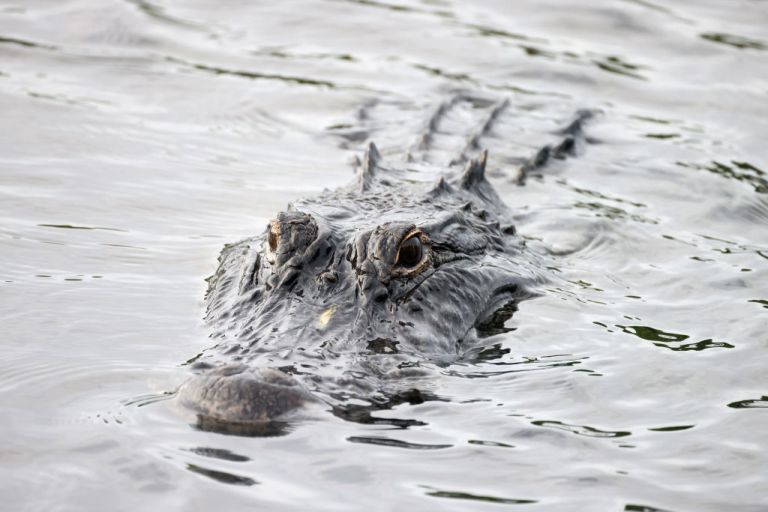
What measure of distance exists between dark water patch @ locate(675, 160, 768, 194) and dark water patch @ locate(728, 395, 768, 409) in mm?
4116

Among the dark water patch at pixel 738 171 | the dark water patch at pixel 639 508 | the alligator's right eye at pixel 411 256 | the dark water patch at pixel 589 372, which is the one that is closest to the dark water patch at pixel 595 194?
the dark water patch at pixel 738 171

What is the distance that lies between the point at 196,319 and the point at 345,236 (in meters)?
0.87

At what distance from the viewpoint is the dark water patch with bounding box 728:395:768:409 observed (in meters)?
5.13

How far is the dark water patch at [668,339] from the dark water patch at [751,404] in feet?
2.10

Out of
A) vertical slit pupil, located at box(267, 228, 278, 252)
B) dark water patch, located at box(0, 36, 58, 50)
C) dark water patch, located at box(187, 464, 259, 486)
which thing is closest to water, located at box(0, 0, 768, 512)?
dark water patch, located at box(187, 464, 259, 486)

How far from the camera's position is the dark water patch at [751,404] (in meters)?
5.13

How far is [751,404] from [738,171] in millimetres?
4578

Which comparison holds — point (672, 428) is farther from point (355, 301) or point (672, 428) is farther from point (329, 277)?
point (329, 277)

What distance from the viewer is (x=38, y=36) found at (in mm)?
11602

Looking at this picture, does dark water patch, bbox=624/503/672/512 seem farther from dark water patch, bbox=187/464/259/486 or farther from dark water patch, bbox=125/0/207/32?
dark water patch, bbox=125/0/207/32

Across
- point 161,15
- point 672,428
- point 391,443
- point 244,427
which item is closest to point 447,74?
point 161,15

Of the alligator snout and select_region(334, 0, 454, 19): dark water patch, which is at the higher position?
select_region(334, 0, 454, 19): dark water patch

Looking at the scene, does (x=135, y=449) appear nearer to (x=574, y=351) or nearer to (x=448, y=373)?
(x=448, y=373)

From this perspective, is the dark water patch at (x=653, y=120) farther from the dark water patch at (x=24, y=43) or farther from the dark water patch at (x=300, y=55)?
the dark water patch at (x=24, y=43)
